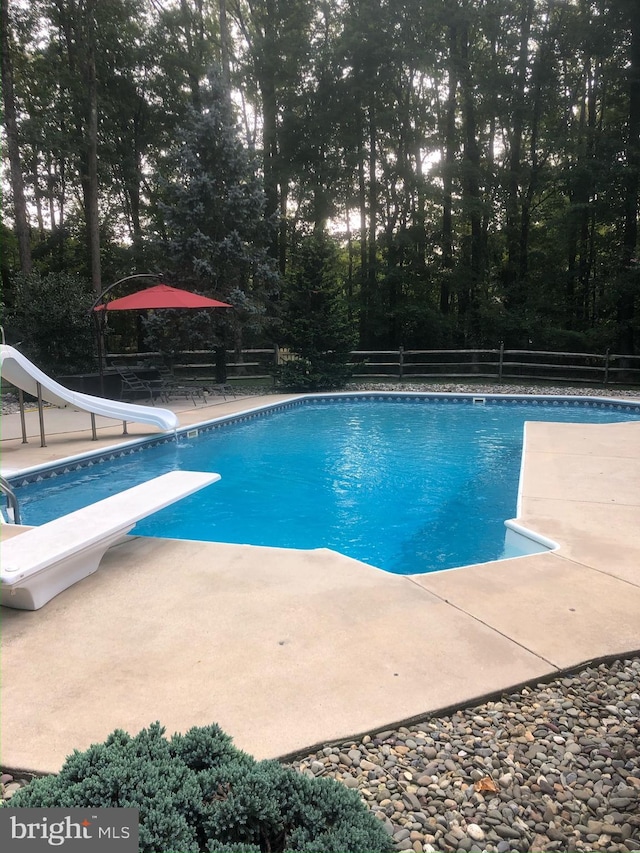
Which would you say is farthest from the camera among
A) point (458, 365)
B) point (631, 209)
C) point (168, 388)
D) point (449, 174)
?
point (449, 174)

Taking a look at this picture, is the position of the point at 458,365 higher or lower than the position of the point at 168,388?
higher

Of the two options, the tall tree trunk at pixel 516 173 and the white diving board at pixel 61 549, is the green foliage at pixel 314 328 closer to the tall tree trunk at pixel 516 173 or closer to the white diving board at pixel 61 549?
the tall tree trunk at pixel 516 173

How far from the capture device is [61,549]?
312 centimetres

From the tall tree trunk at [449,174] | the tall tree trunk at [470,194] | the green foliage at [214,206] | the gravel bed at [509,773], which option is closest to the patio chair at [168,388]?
the green foliage at [214,206]

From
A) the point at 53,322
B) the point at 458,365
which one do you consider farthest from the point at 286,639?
the point at 458,365

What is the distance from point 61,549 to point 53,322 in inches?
395

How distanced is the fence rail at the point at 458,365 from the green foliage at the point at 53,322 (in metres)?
1.81

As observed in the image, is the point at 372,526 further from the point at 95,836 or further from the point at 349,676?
the point at 95,836

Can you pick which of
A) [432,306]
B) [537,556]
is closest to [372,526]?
[537,556]

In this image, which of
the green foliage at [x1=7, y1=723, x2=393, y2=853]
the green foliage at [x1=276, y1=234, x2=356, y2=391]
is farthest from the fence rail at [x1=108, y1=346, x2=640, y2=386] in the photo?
the green foliage at [x1=7, y1=723, x2=393, y2=853]

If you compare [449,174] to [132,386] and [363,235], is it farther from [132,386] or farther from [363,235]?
[132,386]

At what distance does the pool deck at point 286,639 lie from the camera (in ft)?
6.89

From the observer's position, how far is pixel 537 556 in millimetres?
3725

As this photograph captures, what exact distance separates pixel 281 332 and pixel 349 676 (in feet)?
42.0
